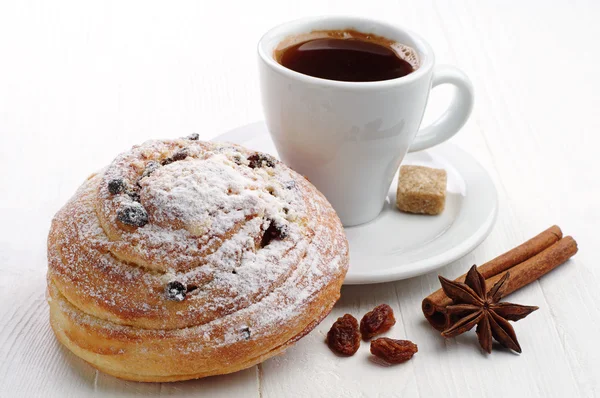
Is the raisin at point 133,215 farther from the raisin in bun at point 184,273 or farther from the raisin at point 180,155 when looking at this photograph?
the raisin at point 180,155

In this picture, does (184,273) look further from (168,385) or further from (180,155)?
(180,155)

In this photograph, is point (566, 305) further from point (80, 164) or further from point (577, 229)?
point (80, 164)

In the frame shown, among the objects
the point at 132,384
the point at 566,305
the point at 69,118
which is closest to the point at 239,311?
the point at 132,384

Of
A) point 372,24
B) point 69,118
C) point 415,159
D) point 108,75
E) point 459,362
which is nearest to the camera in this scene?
point 459,362

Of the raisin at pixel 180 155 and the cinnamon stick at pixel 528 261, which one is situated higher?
the raisin at pixel 180 155

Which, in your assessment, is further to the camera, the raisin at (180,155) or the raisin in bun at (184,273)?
the raisin at (180,155)

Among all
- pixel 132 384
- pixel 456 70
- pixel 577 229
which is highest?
pixel 456 70

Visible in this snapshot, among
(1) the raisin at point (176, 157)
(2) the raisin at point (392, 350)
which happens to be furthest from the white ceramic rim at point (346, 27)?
(2) the raisin at point (392, 350)
